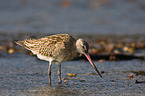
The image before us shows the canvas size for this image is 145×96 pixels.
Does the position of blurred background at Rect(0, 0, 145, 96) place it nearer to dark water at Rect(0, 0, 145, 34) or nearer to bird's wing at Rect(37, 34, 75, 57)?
dark water at Rect(0, 0, 145, 34)

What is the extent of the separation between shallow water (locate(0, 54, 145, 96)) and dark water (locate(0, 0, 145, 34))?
7.46 m

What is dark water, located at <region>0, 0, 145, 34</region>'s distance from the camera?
57.2 feet

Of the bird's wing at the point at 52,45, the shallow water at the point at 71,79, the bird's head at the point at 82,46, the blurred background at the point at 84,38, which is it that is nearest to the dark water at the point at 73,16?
the blurred background at the point at 84,38

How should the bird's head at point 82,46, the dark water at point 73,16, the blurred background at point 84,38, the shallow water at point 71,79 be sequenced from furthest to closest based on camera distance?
the dark water at point 73,16, the bird's head at point 82,46, the blurred background at point 84,38, the shallow water at point 71,79

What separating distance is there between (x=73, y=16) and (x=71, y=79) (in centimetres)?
1199

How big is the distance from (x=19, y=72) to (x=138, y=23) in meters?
12.2

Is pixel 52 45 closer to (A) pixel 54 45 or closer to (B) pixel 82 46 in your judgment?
(A) pixel 54 45

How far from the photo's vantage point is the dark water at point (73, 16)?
57.2ft

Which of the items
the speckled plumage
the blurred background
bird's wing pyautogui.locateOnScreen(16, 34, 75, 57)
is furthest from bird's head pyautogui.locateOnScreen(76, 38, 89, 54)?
the blurred background

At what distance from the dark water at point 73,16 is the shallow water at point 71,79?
7.46 meters

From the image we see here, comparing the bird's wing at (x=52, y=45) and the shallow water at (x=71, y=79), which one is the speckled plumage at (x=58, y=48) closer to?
the bird's wing at (x=52, y=45)

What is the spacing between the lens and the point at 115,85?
6.71m

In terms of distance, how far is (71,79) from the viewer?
7340 millimetres

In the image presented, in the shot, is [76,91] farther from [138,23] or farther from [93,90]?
[138,23]
